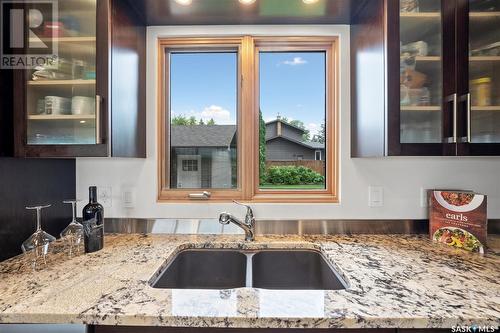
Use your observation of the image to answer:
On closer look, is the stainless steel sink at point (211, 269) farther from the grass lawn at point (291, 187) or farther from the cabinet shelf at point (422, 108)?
the cabinet shelf at point (422, 108)

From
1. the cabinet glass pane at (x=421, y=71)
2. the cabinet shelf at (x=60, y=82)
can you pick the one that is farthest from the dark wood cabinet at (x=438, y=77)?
the cabinet shelf at (x=60, y=82)

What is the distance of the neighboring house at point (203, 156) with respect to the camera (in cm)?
159

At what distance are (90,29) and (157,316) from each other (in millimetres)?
1206

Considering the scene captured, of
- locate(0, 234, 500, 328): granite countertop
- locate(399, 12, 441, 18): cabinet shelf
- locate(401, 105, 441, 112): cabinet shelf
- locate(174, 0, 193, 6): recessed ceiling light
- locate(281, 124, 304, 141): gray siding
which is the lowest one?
locate(0, 234, 500, 328): granite countertop

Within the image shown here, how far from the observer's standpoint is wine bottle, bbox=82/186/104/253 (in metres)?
1.17

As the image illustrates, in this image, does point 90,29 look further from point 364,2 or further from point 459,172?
point 459,172

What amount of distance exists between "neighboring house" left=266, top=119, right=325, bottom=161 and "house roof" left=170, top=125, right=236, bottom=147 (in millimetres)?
269

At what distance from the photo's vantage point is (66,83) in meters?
1.19

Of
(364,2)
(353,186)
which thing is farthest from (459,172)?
(364,2)

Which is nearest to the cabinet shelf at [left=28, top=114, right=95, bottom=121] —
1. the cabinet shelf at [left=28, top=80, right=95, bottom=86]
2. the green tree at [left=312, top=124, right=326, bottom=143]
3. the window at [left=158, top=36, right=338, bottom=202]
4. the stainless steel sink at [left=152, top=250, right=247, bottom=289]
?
the cabinet shelf at [left=28, top=80, right=95, bottom=86]

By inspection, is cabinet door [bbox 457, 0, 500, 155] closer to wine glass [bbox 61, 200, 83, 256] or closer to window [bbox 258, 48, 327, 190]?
window [bbox 258, 48, 327, 190]

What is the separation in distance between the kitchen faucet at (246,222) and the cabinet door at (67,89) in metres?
0.64

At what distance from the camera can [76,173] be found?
1507mm

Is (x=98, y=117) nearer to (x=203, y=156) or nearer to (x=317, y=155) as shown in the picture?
(x=203, y=156)
